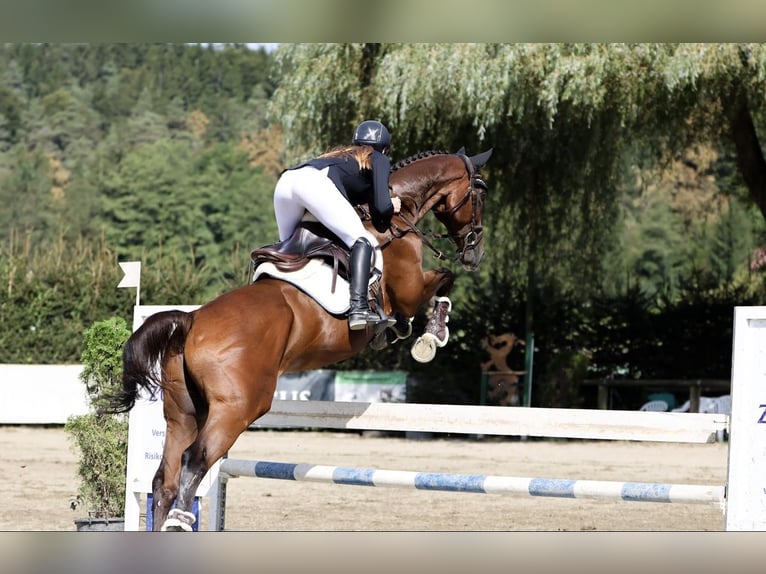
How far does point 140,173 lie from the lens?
32469 millimetres

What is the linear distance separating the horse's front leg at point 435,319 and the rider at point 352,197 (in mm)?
411

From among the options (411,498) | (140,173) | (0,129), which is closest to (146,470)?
(411,498)

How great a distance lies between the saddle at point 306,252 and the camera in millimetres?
4773

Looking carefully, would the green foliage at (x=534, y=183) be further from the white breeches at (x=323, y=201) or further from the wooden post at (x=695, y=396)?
the white breeches at (x=323, y=201)

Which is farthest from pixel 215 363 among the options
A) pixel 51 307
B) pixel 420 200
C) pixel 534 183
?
pixel 51 307

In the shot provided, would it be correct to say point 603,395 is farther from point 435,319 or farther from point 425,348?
point 425,348

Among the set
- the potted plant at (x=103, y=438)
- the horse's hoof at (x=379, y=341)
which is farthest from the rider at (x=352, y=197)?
the potted plant at (x=103, y=438)

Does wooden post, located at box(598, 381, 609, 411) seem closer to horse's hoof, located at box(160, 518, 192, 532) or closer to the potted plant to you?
the potted plant

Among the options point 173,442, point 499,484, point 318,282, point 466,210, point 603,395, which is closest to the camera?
point 173,442

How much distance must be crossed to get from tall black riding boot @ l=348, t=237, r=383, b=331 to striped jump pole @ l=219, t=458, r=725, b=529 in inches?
28.1

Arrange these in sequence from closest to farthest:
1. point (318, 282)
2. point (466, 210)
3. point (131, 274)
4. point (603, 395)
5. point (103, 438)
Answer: point (318, 282), point (466, 210), point (131, 274), point (103, 438), point (603, 395)

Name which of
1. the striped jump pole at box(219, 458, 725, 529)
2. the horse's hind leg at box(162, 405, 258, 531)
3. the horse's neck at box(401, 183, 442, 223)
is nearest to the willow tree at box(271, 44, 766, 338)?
the horse's neck at box(401, 183, 442, 223)

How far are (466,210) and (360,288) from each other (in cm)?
108

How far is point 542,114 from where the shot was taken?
12695mm
